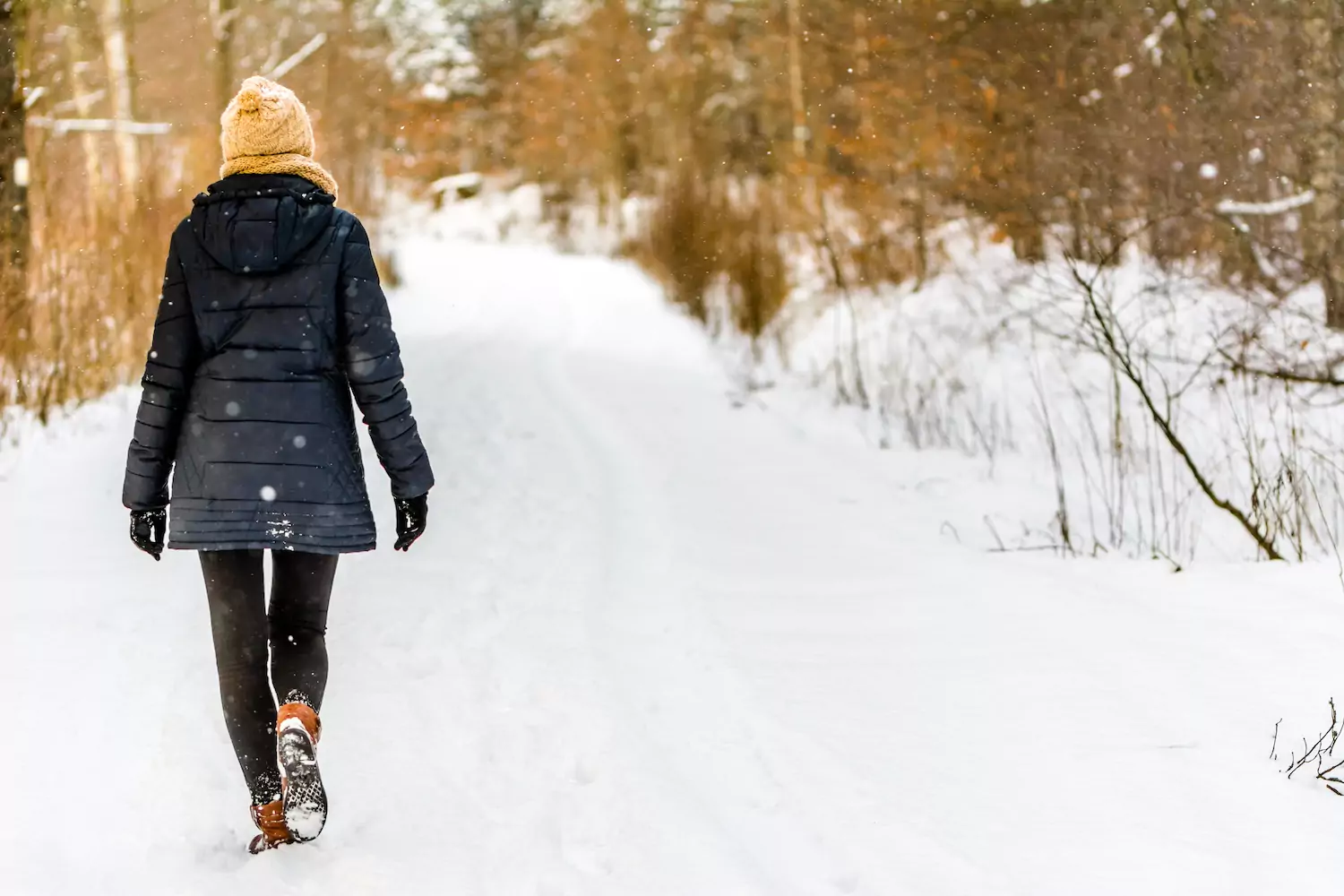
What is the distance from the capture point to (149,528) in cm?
258

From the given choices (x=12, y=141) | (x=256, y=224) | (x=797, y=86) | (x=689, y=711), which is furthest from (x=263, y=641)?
(x=797, y=86)

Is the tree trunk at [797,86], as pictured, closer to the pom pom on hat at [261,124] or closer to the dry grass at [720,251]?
the dry grass at [720,251]

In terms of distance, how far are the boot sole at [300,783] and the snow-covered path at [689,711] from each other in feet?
0.33

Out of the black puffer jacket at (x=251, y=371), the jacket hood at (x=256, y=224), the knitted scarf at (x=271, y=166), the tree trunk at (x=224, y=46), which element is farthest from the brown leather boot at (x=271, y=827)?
the tree trunk at (x=224, y=46)

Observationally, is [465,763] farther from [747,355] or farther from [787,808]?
[747,355]

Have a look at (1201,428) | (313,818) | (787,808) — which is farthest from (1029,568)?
(1201,428)

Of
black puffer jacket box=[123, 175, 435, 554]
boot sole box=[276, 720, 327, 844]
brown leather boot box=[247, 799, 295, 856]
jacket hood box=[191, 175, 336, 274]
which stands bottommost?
brown leather boot box=[247, 799, 295, 856]

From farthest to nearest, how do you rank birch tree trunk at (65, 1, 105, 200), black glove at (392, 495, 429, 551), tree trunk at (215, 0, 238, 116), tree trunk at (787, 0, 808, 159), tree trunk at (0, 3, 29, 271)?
tree trunk at (787, 0, 808, 159)
tree trunk at (215, 0, 238, 116)
birch tree trunk at (65, 1, 105, 200)
tree trunk at (0, 3, 29, 271)
black glove at (392, 495, 429, 551)

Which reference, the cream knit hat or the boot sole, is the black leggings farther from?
the cream knit hat

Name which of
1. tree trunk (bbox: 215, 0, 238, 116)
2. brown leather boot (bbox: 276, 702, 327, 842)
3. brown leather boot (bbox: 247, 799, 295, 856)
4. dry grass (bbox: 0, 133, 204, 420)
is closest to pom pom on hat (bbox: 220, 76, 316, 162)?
brown leather boot (bbox: 276, 702, 327, 842)

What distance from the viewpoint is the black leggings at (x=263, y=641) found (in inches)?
99.3

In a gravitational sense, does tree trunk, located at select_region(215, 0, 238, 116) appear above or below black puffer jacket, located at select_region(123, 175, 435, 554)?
above

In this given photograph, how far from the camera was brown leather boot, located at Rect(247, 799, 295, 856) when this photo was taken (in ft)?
8.52

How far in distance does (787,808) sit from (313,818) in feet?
3.82
